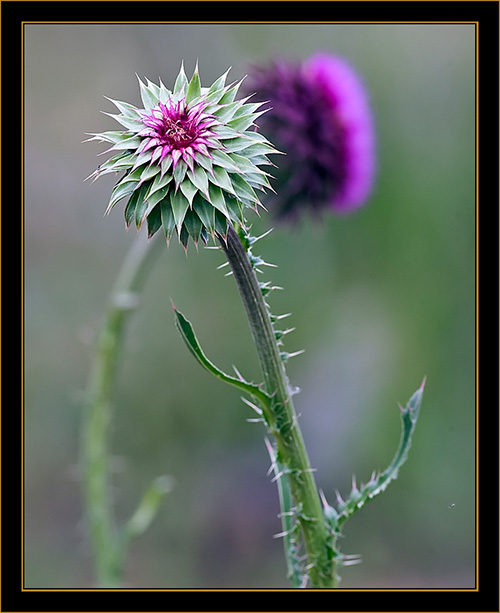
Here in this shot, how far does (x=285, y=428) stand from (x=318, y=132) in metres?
2.51

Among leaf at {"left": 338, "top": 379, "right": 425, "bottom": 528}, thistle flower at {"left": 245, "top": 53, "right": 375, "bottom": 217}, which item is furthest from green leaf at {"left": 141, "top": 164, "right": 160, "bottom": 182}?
thistle flower at {"left": 245, "top": 53, "right": 375, "bottom": 217}

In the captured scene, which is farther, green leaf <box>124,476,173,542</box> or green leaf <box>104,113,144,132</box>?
green leaf <box>124,476,173,542</box>

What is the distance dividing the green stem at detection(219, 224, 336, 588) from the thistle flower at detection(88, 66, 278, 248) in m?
0.11

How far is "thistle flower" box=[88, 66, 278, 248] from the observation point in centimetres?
181

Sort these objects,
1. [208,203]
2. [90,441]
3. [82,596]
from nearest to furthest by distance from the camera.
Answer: [208,203]
[82,596]
[90,441]

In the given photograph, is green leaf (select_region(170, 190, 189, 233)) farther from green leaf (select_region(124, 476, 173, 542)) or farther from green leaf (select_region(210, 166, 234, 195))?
green leaf (select_region(124, 476, 173, 542))

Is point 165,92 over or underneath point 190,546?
over

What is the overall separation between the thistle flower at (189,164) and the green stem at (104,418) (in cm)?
166

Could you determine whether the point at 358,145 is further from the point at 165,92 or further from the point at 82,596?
the point at 82,596

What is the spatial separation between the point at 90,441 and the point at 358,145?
244 cm

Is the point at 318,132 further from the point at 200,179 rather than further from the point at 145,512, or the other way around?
the point at 200,179

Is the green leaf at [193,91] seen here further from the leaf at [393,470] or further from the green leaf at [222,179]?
the leaf at [393,470]

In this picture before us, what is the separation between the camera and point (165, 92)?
77.3 inches

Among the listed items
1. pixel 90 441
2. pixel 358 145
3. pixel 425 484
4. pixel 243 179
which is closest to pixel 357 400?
pixel 425 484
